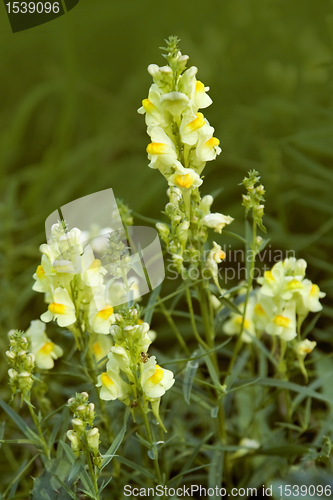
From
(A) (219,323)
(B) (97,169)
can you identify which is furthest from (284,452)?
(B) (97,169)

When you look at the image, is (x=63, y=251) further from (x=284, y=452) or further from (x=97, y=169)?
(x=97, y=169)

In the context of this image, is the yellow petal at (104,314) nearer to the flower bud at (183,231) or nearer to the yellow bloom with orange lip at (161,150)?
the flower bud at (183,231)

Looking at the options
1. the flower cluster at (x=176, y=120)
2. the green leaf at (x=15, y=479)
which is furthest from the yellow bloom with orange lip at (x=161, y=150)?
the green leaf at (x=15, y=479)

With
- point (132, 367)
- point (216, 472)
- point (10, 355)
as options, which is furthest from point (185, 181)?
point (216, 472)

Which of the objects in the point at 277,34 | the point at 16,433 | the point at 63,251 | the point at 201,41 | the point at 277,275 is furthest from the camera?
the point at 201,41

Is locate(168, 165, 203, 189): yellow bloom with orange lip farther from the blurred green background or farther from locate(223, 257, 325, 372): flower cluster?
the blurred green background

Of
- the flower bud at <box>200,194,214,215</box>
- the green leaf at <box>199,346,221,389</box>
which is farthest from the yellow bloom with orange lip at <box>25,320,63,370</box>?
the flower bud at <box>200,194,214,215</box>
